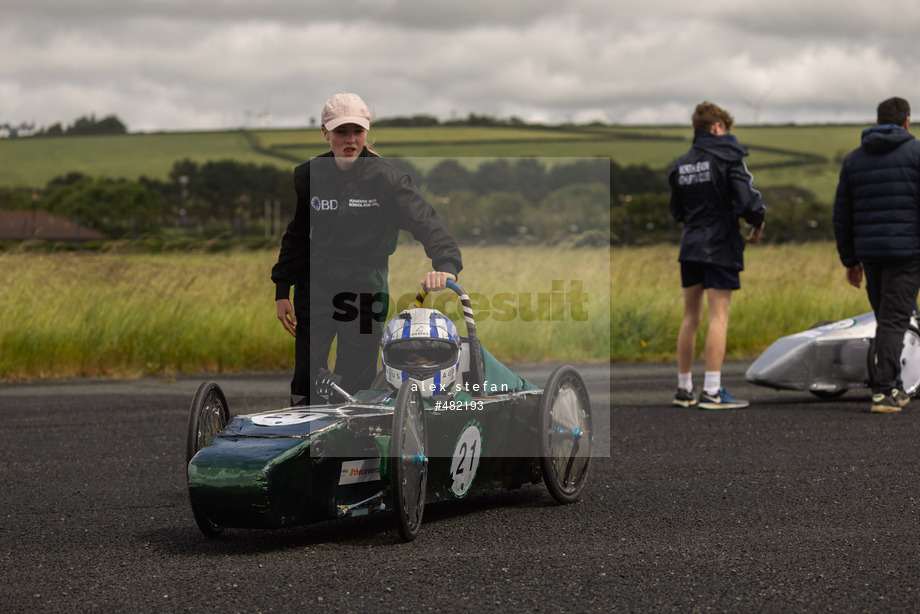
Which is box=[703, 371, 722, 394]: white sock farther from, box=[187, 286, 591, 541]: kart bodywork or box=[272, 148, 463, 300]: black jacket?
box=[272, 148, 463, 300]: black jacket

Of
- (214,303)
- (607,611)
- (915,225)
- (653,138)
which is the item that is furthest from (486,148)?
(607,611)

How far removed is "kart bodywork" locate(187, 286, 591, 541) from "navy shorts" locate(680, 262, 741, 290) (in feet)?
11.9

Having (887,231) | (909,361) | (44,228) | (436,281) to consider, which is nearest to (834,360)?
(909,361)

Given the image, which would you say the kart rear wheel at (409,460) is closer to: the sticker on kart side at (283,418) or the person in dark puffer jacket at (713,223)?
the sticker on kart side at (283,418)

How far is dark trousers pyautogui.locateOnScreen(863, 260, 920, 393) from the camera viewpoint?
28.3 feet

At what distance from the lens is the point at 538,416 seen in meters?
5.55

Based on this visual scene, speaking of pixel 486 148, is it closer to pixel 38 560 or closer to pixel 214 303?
pixel 214 303

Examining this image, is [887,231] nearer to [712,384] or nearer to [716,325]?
[716,325]

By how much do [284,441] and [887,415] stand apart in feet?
18.3

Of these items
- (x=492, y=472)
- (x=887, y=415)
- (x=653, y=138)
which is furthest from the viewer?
(x=653, y=138)

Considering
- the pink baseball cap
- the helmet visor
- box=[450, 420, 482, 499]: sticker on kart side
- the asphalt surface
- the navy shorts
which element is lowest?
the asphalt surface

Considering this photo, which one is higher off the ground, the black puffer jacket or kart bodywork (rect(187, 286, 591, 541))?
the black puffer jacket

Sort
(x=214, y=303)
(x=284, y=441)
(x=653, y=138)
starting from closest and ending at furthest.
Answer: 1. (x=284, y=441)
2. (x=214, y=303)
3. (x=653, y=138)

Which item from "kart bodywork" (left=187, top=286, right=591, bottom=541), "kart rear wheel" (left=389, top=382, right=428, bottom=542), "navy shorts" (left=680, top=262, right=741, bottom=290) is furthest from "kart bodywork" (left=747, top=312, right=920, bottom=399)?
"kart rear wheel" (left=389, top=382, right=428, bottom=542)
